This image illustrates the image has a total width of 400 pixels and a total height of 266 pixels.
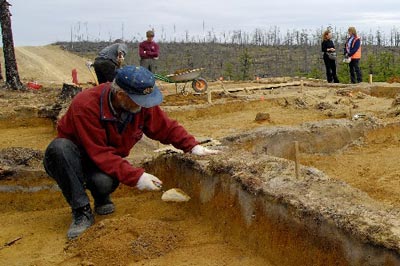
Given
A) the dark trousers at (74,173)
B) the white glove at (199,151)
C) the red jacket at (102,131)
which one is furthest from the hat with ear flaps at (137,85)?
the white glove at (199,151)

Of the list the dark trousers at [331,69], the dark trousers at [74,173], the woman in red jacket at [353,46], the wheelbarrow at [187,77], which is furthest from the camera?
the dark trousers at [331,69]

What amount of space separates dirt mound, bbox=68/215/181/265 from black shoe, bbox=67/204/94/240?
125 millimetres

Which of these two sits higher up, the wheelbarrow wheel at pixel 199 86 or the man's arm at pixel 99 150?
the wheelbarrow wheel at pixel 199 86

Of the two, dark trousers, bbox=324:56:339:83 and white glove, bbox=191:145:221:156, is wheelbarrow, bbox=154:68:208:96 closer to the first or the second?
dark trousers, bbox=324:56:339:83

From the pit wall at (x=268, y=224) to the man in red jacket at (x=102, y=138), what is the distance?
1.57 feet

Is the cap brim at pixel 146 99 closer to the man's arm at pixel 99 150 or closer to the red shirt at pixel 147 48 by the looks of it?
the man's arm at pixel 99 150

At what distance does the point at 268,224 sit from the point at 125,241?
897mm

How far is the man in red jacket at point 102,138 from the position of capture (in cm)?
334

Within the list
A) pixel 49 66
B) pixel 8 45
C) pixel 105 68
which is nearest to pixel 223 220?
pixel 105 68

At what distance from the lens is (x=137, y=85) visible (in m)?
3.30

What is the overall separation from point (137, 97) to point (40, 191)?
186cm

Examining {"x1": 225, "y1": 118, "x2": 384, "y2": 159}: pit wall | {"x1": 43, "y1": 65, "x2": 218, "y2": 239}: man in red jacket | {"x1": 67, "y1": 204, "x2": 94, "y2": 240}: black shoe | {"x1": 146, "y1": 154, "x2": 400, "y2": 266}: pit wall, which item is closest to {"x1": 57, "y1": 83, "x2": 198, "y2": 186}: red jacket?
{"x1": 43, "y1": 65, "x2": 218, "y2": 239}: man in red jacket

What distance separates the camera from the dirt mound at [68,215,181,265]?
312 cm

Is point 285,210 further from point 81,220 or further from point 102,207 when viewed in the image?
point 102,207
